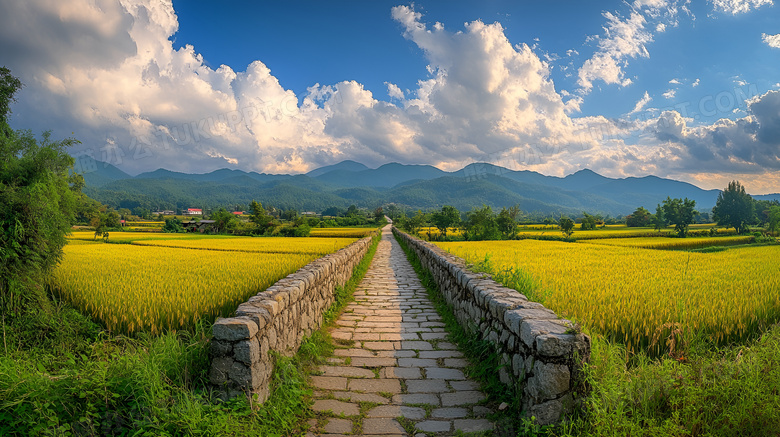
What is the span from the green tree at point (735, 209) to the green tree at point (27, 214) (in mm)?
58908

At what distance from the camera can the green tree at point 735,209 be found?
1714 inches

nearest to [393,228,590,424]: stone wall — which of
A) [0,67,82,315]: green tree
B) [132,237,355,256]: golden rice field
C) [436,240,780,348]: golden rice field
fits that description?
[436,240,780,348]: golden rice field

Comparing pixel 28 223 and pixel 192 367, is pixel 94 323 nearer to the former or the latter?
pixel 28 223

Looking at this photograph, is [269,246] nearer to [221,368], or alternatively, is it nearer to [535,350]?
[221,368]

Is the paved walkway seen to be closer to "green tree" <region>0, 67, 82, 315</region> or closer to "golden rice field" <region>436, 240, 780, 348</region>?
"golden rice field" <region>436, 240, 780, 348</region>

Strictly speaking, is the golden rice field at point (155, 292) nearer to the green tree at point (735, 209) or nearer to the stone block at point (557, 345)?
the stone block at point (557, 345)

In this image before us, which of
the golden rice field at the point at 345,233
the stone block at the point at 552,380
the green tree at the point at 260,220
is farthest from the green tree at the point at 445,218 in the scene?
the stone block at the point at 552,380

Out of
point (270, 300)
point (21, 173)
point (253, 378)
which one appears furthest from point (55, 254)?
point (253, 378)

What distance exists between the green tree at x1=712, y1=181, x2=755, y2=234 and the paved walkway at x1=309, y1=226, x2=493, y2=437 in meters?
54.6

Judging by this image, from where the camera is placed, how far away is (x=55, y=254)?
551 centimetres

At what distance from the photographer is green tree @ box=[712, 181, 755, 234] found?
143 ft

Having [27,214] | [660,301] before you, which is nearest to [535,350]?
[660,301]

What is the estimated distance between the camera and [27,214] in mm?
4914

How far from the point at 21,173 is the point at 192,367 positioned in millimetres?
4685
